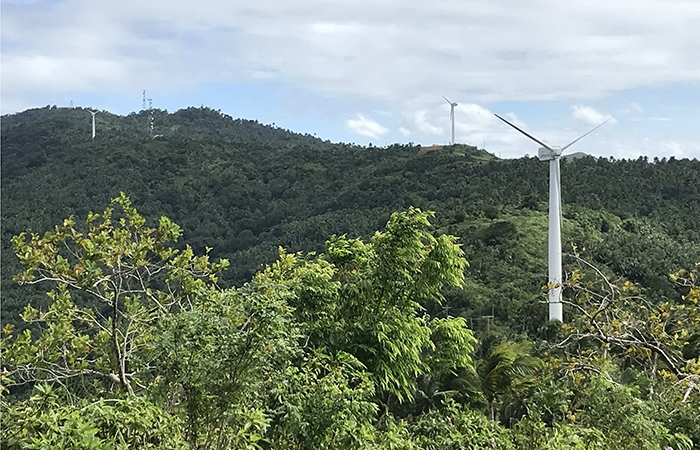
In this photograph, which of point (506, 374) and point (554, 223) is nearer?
point (506, 374)

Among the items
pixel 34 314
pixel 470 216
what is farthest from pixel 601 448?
pixel 470 216

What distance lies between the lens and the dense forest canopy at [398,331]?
4016 millimetres

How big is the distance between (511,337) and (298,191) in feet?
142

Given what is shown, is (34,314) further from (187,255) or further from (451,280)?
(451,280)

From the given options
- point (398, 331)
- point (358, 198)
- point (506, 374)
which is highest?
point (358, 198)

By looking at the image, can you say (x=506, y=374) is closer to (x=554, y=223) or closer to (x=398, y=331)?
(x=398, y=331)

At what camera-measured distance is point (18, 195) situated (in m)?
56.7

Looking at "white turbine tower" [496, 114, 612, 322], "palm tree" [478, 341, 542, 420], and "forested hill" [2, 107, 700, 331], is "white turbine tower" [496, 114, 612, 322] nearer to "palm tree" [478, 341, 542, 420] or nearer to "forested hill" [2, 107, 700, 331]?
"forested hill" [2, 107, 700, 331]

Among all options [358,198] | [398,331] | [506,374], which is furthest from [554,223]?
[358,198]

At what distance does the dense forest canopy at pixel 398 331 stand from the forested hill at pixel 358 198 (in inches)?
9.9

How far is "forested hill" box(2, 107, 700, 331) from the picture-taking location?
32.9 m

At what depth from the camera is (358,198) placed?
5650cm

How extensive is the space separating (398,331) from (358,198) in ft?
161

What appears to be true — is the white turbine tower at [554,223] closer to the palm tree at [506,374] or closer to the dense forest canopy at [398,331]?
the dense forest canopy at [398,331]
